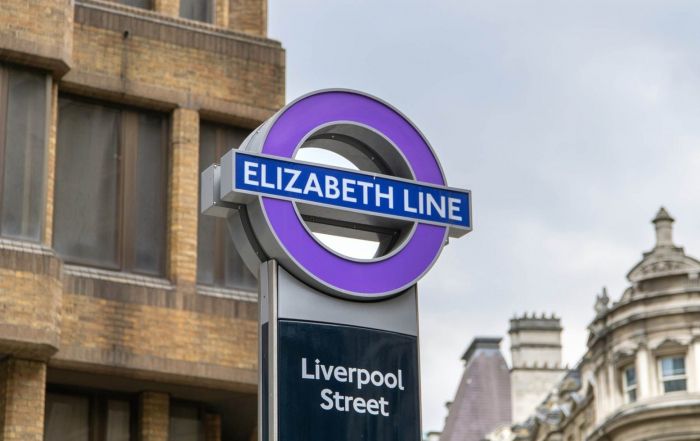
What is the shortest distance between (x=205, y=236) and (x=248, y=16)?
13.0ft

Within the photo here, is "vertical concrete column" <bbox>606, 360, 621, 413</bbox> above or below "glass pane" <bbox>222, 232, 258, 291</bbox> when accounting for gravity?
above

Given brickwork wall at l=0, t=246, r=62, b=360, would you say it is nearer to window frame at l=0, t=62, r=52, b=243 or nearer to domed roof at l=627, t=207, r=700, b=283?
window frame at l=0, t=62, r=52, b=243

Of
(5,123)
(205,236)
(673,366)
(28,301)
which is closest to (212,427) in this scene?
(205,236)

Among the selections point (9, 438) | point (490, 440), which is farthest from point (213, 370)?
point (490, 440)

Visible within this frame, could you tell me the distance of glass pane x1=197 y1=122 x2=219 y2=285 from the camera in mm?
20656

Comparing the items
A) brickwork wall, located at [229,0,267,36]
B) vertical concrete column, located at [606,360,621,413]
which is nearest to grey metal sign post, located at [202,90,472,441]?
brickwork wall, located at [229,0,267,36]

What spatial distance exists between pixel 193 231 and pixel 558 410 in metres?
30.2

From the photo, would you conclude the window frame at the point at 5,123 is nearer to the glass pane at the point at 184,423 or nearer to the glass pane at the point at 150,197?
the glass pane at the point at 150,197

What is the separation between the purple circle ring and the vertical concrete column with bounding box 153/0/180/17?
9611 mm

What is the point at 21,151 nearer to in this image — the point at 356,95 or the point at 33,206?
the point at 33,206

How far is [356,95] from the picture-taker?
41.1 feet

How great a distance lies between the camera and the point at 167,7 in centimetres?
2155

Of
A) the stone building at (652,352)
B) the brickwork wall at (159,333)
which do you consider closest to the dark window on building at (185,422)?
the brickwork wall at (159,333)

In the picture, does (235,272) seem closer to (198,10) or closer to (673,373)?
(198,10)
